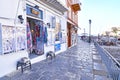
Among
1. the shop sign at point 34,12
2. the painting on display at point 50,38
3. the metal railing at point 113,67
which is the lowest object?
the metal railing at point 113,67

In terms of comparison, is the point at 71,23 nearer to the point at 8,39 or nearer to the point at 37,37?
the point at 37,37

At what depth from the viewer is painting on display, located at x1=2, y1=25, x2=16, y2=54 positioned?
5.94 metres

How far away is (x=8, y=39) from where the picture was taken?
619cm

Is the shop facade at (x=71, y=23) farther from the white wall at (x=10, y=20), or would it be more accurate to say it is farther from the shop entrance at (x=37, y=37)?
the white wall at (x=10, y=20)

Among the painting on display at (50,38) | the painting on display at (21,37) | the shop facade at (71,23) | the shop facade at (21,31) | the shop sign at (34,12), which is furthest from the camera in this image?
the shop facade at (71,23)

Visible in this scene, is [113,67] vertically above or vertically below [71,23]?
below

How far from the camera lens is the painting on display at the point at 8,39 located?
5938 mm

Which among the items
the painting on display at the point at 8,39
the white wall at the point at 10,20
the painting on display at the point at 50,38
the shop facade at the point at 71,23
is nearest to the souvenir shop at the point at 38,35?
the painting on display at the point at 50,38

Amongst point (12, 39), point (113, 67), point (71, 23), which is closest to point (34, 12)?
point (12, 39)

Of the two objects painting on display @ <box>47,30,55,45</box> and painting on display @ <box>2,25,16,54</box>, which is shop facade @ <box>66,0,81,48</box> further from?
painting on display @ <box>2,25,16,54</box>

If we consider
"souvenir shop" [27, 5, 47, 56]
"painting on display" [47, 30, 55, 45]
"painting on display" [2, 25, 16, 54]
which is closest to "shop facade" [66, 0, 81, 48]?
"painting on display" [47, 30, 55, 45]

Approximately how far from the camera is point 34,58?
8.69 metres

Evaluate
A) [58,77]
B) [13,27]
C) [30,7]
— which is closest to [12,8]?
[13,27]

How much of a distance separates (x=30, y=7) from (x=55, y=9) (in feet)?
13.9
